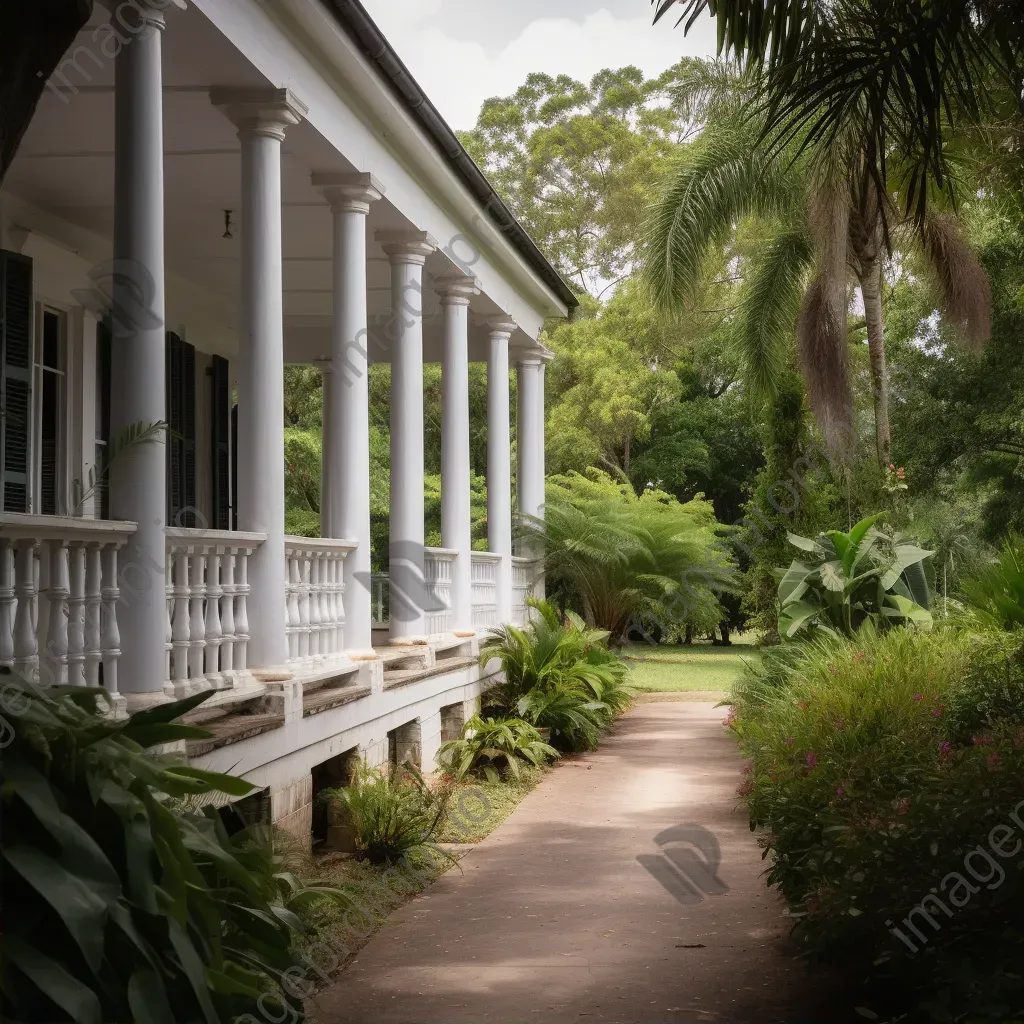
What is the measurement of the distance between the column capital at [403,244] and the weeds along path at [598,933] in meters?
5.05

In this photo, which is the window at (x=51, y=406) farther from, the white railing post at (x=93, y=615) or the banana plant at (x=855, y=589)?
the banana plant at (x=855, y=589)

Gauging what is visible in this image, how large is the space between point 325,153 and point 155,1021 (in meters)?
7.35

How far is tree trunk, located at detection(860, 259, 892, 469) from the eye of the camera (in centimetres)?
1702

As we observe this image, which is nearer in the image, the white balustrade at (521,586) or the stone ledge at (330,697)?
the stone ledge at (330,697)

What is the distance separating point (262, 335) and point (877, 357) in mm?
11471

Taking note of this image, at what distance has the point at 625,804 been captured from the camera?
35.7 feet

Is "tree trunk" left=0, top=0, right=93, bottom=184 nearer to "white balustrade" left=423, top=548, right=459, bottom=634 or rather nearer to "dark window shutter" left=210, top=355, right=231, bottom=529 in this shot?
"white balustrade" left=423, top=548, right=459, bottom=634

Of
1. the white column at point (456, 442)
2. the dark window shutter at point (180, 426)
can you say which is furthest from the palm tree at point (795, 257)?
the dark window shutter at point (180, 426)

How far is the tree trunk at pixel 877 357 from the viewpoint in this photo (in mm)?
17016

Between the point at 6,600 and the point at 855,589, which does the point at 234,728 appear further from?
the point at 855,589

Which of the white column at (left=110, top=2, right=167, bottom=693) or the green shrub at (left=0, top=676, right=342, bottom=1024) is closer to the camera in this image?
the green shrub at (left=0, top=676, right=342, bottom=1024)

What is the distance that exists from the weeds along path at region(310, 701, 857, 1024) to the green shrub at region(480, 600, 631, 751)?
2.47 meters

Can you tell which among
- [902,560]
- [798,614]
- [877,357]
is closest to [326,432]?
[798,614]

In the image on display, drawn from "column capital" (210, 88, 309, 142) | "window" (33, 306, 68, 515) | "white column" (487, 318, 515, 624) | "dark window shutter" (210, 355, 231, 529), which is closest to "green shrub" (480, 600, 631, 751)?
"white column" (487, 318, 515, 624)
